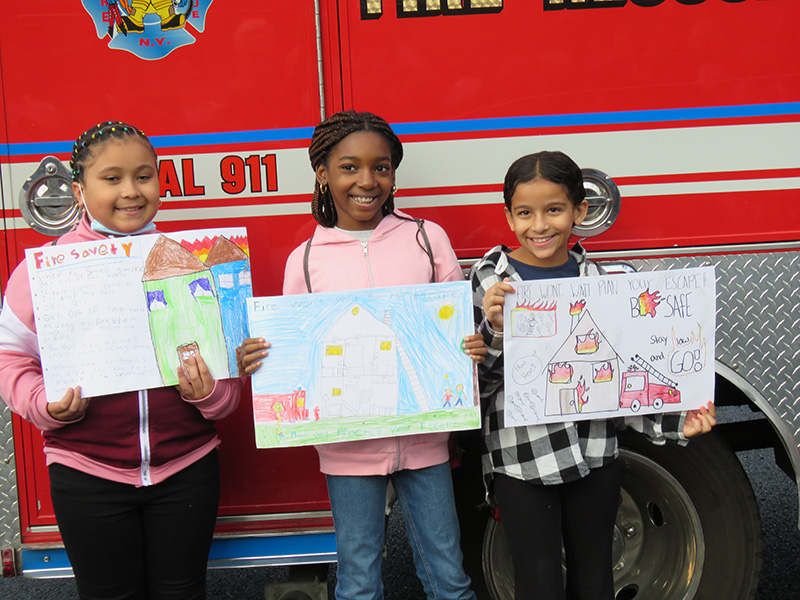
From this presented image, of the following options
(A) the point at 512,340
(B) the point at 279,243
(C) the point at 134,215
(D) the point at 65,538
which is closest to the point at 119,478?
(D) the point at 65,538

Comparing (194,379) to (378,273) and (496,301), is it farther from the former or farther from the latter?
(496,301)

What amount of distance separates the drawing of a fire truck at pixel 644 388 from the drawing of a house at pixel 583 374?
35mm

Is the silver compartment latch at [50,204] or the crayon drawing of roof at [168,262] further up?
the silver compartment latch at [50,204]

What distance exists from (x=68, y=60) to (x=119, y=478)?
4.68 ft

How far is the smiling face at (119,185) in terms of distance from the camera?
191 centimetres

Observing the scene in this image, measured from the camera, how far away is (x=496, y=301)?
188 centimetres

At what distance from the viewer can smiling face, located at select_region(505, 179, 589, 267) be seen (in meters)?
1.92

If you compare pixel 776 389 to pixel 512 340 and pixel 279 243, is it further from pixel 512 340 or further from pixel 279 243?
pixel 279 243

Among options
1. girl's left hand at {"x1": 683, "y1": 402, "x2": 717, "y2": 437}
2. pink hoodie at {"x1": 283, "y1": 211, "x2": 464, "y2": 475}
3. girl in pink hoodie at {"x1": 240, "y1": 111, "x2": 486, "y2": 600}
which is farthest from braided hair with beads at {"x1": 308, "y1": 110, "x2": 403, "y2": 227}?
girl's left hand at {"x1": 683, "y1": 402, "x2": 717, "y2": 437}

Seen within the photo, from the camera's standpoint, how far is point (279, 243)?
91.6 inches

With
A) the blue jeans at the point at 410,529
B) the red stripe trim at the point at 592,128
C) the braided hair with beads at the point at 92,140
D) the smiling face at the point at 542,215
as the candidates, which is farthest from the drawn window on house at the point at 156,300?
the smiling face at the point at 542,215

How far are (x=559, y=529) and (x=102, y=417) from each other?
1.41 m

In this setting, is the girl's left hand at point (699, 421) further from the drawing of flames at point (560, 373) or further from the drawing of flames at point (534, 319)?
the drawing of flames at point (534, 319)

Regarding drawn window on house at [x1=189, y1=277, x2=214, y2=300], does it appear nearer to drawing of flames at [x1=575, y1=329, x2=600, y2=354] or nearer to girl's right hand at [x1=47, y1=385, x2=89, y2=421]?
girl's right hand at [x1=47, y1=385, x2=89, y2=421]
